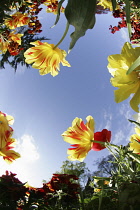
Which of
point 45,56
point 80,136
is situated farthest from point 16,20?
point 80,136

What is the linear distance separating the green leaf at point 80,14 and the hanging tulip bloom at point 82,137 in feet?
1.28

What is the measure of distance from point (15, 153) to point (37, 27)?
7.74ft

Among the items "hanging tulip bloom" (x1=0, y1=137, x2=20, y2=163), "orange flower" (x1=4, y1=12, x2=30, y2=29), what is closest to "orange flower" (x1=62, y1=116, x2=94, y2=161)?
"hanging tulip bloom" (x1=0, y1=137, x2=20, y2=163)

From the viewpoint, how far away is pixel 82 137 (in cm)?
61

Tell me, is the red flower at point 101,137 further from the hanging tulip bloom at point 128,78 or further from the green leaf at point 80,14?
the green leaf at point 80,14

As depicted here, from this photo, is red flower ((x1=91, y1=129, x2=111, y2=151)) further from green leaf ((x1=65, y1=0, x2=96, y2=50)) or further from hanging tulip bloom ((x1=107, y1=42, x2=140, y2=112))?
green leaf ((x1=65, y1=0, x2=96, y2=50))

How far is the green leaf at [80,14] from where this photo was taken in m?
0.23

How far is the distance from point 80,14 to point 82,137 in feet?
1.38

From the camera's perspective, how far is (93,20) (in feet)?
0.80

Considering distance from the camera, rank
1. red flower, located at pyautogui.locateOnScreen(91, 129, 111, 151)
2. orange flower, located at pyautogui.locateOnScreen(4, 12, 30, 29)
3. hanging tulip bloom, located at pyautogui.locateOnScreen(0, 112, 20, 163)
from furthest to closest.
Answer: orange flower, located at pyautogui.locateOnScreen(4, 12, 30, 29) < red flower, located at pyautogui.locateOnScreen(91, 129, 111, 151) < hanging tulip bloom, located at pyautogui.locateOnScreen(0, 112, 20, 163)

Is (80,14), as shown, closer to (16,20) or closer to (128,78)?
(128,78)

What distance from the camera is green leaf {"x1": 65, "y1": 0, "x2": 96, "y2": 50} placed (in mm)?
234

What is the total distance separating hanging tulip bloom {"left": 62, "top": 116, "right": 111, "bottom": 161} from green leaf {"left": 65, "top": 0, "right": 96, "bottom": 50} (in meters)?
0.39

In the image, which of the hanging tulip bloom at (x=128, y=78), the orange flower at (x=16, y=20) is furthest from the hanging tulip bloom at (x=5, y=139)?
the orange flower at (x=16, y=20)
